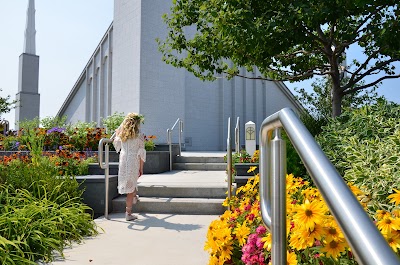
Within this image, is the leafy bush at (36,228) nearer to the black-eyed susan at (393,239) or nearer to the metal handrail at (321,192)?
the metal handrail at (321,192)

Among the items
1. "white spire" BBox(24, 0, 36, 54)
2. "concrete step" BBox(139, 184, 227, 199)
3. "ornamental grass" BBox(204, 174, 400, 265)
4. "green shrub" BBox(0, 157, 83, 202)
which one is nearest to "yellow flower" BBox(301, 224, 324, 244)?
"ornamental grass" BBox(204, 174, 400, 265)

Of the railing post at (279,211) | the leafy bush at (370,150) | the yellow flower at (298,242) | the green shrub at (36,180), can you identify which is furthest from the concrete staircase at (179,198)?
the railing post at (279,211)

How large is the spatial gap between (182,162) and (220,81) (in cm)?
810

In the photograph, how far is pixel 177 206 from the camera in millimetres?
5785

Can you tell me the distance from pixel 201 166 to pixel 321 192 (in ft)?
29.4

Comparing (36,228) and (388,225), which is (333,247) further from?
(36,228)

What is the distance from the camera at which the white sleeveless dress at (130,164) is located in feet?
17.5

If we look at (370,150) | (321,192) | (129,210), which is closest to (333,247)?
(321,192)

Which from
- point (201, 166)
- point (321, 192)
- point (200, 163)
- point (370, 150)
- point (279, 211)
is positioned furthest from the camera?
point (200, 163)

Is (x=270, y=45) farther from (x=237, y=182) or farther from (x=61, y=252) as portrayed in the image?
(x=61, y=252)

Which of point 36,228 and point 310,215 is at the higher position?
point 310,215

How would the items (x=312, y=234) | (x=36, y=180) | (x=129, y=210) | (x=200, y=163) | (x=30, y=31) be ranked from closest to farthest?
(x=312, y=234)
(x=36, y=180)
(x=129, y=210)
(x=200, y=163)
(x=30, y=31)

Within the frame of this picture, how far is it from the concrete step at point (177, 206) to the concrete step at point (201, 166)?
3540 mm

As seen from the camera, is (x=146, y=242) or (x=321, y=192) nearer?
(x=321, y=192)
